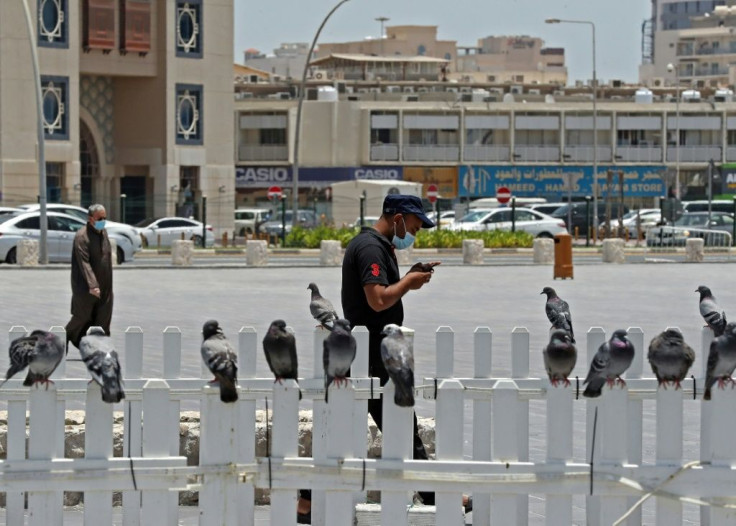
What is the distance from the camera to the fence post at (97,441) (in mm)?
6633

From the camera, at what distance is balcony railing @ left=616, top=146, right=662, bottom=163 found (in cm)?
9244

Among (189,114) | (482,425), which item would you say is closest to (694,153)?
(189,114)

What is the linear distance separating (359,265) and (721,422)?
2.23 metres

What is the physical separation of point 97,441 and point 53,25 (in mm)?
58487

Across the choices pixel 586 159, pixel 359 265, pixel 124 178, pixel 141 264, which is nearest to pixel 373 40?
pixel 586 159

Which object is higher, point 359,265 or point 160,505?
point 359,265

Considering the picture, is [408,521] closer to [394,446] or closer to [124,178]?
[394,446]

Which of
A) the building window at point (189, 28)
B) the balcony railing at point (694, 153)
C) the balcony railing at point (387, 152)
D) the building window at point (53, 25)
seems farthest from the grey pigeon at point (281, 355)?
the balcony railing at point (694, 153)

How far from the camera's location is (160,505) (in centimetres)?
671

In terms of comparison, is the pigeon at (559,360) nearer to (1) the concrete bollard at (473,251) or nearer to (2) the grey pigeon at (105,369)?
(2) the grey pigeon at (105,369)

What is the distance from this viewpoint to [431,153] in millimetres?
90500

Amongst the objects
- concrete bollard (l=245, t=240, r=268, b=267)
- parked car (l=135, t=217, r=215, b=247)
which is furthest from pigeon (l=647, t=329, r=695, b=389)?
parked car (l=135, t=217, r=215, b=247)

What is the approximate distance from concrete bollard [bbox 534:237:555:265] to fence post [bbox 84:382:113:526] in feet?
105

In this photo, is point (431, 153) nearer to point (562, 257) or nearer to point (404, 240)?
point (562, 257)
